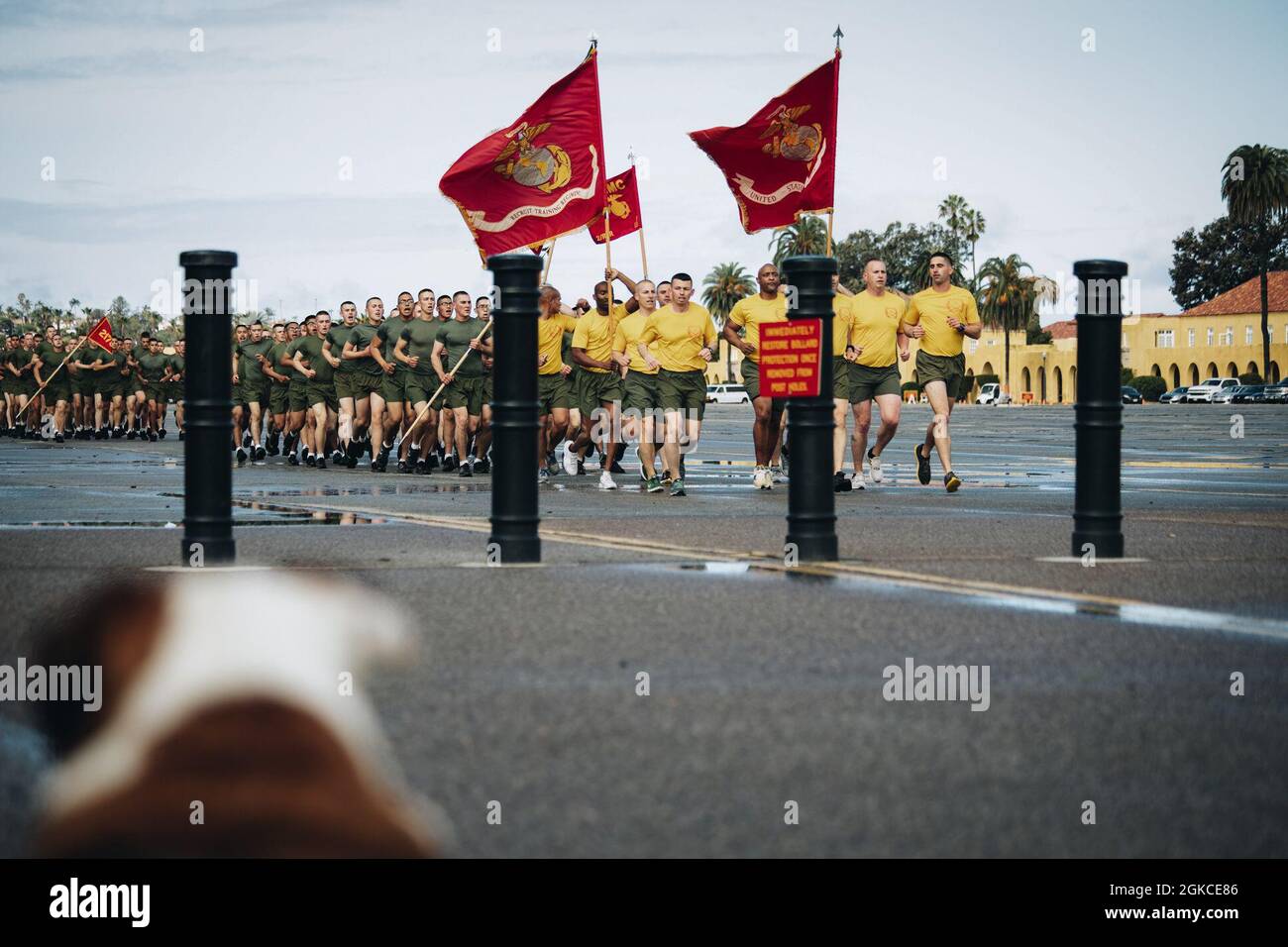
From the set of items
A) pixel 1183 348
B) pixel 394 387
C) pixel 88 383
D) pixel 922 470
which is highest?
pixel 1183 348

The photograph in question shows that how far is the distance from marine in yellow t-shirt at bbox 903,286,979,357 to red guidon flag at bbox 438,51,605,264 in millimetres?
3578

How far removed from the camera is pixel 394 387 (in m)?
23.6

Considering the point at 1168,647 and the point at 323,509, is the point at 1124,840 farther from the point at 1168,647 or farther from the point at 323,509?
the point at 323,509

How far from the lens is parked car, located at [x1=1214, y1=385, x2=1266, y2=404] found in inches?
4134

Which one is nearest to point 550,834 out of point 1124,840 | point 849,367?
point 1124,840

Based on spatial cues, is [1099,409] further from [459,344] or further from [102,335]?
[102,335]

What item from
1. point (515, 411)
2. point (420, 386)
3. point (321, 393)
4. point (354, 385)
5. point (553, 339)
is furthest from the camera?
point (321, 393)

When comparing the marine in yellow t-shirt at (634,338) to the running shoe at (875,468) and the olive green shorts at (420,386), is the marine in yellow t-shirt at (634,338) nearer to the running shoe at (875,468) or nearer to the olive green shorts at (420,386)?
the running shoe at (875,468)

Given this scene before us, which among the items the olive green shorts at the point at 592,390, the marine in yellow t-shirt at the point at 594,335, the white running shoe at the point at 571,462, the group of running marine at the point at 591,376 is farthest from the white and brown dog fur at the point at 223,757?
the white running shoe at the point at 571,462

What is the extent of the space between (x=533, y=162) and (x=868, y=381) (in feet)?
13.8

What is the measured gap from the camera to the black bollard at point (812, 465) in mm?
8922

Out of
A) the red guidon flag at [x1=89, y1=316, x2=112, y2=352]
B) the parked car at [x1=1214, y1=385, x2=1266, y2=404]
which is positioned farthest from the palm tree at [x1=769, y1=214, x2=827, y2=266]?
the red guidon flag at [x1=89, y1=316, x2=112, y2=352]

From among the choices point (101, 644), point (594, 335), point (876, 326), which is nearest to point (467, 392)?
point (594, 335)
